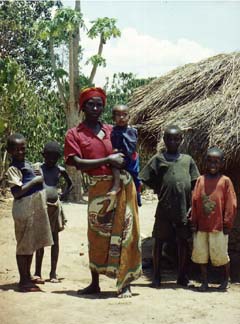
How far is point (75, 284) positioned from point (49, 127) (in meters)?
9.19

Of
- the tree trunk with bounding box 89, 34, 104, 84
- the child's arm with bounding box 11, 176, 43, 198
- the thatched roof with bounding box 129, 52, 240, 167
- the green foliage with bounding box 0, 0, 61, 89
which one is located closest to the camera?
the child's arm with bounding box 11, 176, 43, 198

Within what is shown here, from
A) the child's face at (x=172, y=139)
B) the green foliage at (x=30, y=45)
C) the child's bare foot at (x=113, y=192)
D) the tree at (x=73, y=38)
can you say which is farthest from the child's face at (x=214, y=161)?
the green foliage at (x=30, y=45)

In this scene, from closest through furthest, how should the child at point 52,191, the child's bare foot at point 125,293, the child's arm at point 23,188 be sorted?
the child's bare foot at point 125,293
the child's arm at point 23,188
the child at point 52,191

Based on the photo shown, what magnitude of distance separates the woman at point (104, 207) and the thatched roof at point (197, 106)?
4.58 ft

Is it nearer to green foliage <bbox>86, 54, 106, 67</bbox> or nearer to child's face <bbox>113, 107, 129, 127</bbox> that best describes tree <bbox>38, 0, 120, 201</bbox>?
green foliage <bbox>86, 54, 106, 67</bbox>

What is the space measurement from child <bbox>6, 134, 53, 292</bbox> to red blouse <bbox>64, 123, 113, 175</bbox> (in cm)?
42

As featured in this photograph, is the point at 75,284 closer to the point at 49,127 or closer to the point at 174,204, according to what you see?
the point at 174,204

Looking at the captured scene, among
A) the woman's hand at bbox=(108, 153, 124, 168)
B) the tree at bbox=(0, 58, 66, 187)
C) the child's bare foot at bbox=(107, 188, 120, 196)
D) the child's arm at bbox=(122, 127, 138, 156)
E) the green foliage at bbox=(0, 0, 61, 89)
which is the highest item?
the green foliage at bbox=(0, 0, 61, 89)

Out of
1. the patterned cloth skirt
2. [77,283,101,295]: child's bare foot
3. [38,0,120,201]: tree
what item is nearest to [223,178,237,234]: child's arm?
[77,283,101,295]: child's bare foot

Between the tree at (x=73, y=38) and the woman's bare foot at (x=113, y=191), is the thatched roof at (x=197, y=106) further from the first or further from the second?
the tree at (x=73, y=38)

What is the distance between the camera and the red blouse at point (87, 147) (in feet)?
14.2

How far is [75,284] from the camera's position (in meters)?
5.09

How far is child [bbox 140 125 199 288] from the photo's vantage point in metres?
4.84

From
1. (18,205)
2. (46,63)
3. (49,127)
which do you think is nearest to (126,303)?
(18,205)
